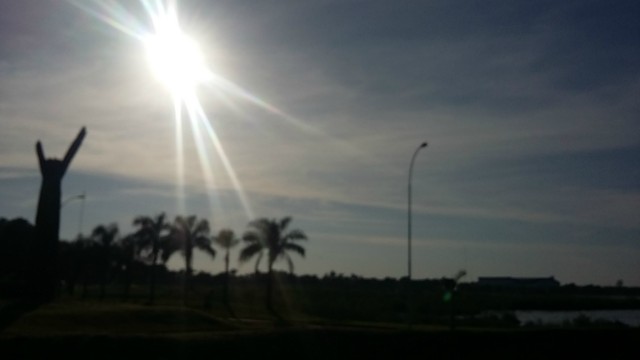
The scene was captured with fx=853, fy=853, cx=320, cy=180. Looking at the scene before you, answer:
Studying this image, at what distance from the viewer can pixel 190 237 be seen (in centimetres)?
6650

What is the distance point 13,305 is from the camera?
3909cm

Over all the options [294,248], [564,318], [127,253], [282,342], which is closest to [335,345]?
[282,342]

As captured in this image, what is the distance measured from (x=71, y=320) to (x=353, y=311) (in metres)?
27.5

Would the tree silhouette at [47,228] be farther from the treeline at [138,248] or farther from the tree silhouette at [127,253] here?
the tree silhouette at [127,253]

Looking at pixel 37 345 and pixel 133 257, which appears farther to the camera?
pixel 133 257

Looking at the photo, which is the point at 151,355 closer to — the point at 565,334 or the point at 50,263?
the point at 565,334

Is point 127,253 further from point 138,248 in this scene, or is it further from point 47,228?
point 47,228

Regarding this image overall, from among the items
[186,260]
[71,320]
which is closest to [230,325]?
[71,320]

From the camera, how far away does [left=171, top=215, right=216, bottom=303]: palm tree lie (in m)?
66.4

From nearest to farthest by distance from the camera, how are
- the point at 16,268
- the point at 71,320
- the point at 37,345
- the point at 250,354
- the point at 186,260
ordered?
the point at 37,345, the point at 250,354, the point at 71,320, the point at 186,260, the point at 16,268

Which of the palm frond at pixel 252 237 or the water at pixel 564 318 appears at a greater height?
the palm frond at pixel 252 237

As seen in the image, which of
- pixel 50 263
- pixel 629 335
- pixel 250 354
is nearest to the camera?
pixel 250 354

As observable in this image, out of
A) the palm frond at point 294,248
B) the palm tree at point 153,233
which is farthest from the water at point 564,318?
the palm tree at point 153,233

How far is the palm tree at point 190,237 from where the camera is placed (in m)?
66.4
